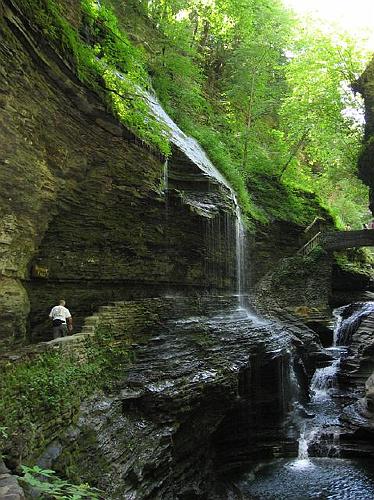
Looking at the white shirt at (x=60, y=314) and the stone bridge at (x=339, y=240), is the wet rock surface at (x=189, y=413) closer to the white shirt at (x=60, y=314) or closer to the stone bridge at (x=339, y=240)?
the white shirt at (x=60, y=314)

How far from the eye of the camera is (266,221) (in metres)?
21.7

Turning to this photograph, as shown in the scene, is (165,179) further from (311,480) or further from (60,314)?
(311,480)

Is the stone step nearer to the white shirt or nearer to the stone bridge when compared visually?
the white shirt

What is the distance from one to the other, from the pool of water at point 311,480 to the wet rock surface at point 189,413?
764 mm

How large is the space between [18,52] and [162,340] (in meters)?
7.27

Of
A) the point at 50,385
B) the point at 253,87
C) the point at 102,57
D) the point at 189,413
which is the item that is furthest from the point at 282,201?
the point at 50,385

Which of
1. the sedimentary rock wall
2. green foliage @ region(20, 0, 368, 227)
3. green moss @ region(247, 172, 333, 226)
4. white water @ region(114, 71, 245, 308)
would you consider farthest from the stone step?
green moss @ region(247, 172, 333, 226)

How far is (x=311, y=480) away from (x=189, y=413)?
3.66m

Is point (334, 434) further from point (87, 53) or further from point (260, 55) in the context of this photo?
point (260, 55)

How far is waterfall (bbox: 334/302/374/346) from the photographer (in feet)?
59.6

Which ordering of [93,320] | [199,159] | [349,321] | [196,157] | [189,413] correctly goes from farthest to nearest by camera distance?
1. [349,321]
2. [199,159]
3. [196,157]
4. [93,320]
5. [189,413]

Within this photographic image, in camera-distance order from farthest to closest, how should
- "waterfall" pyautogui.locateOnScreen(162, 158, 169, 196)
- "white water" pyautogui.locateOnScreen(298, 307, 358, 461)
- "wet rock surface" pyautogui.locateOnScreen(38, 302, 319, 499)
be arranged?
1. "waterfall" pyautogui.locateOnScreen(162, 158, 169, 196)
2. "white water" pyautogui.locateOnScreen(298, 307, 358, 461)
3. "wet rock surface" pyautogui.locateOnScreen(38, 302, 319, 499)

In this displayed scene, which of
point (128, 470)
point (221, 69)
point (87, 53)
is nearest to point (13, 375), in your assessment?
point (128, 470)

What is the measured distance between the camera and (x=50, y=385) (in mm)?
7188
